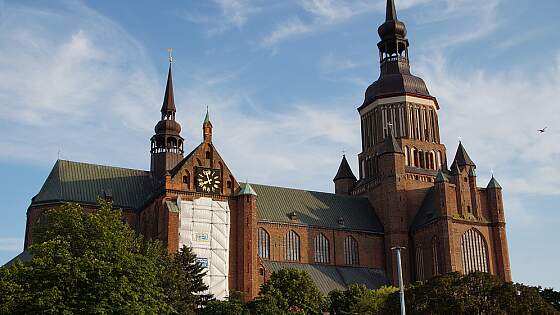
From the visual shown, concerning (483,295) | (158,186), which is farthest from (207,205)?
(483,295)

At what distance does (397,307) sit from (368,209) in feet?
133

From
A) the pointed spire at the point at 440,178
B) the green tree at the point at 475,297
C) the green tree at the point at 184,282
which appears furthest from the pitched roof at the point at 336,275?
the green tree at the point at 475,297

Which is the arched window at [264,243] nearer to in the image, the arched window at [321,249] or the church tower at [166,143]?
the arched window at [321,249]

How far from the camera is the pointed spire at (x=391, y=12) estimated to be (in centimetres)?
10211

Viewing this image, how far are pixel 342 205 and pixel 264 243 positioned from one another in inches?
542

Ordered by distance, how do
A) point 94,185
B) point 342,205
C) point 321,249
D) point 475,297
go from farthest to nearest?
1. point 342,205
2. point 321,249
3. point 94,185
4. point 475,297

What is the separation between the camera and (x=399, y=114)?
9650cm

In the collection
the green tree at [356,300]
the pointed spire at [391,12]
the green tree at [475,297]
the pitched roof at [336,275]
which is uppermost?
the pointed spire at [391,12]

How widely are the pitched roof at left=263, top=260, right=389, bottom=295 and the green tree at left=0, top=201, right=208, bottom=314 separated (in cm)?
3116

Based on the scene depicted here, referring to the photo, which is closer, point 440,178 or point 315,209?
point 440,178

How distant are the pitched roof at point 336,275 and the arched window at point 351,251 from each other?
2.90 feet

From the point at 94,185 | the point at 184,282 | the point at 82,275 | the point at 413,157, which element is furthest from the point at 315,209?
the point at 82,275

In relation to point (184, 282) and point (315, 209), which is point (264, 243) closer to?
point (315, 209)

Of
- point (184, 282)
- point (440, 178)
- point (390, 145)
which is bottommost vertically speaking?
point (184, 282)
